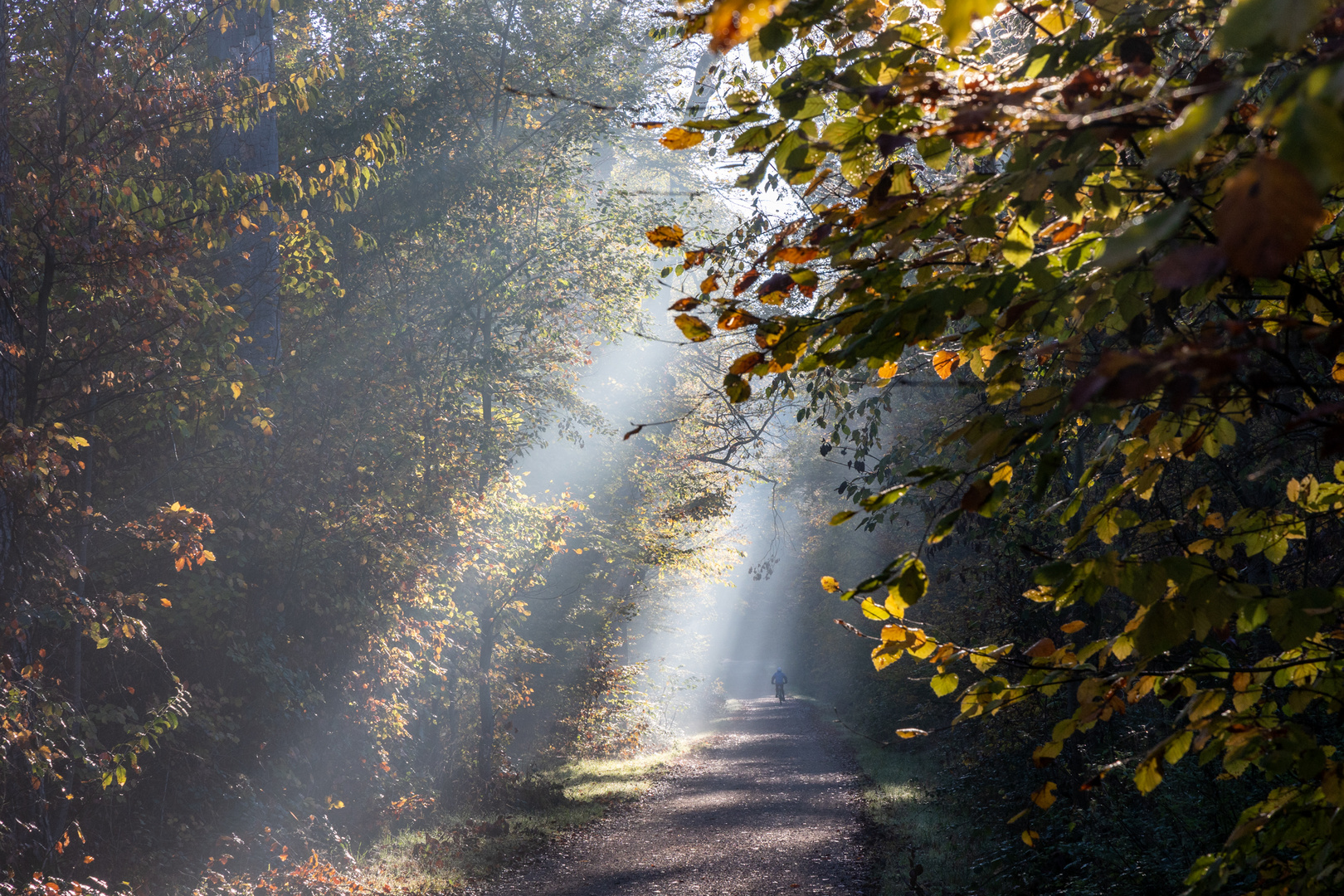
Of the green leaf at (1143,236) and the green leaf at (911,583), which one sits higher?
the green leaf at (1143,236)

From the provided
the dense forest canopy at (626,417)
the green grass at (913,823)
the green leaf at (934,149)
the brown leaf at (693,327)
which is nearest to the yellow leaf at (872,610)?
the dense forest canopy at (626,417)

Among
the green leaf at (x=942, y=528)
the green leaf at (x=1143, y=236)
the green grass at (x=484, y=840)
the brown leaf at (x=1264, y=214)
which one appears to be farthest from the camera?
the green grass at (x=484, y=840)

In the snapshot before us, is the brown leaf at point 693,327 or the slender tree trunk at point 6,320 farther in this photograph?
the slender tree trunk at point 6,320

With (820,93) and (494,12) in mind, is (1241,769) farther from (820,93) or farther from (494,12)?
(494,12)

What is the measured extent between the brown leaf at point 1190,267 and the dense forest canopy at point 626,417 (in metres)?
0.01

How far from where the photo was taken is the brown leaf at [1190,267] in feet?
2.64

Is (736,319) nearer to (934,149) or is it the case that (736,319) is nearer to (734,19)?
(934,149)

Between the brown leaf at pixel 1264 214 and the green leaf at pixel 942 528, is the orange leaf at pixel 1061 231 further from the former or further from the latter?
the brown leaf at pixel 1264 214

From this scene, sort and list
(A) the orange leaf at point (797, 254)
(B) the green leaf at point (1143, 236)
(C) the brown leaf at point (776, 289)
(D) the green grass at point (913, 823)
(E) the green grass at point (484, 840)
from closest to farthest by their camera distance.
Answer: (B) the green leaf at point (1143, 236)
(C) the brown leaf at point (776, 289)
(A) the orange leaf at point (797, 254)
(D) the green grass at point (913, 823)
(E) the green grass at point (484, 840)

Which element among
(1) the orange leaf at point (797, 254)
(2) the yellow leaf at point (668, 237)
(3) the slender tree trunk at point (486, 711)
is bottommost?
(3) the slender tree trunk at point (486, 711)

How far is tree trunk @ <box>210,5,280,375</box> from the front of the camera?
34.8 ft

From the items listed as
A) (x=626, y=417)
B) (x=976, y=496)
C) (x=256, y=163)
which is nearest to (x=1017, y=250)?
(x=976, y=496)

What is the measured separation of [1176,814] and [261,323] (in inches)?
455

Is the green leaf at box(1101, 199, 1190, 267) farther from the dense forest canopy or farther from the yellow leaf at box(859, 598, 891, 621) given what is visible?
the yellow leaf at box(859, 598, 891, 621)
